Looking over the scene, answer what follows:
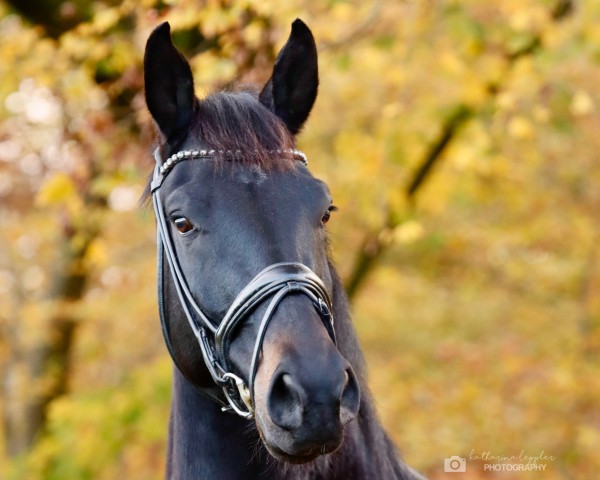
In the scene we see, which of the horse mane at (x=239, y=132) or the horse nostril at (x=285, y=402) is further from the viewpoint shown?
the horse mane at (x=239, y=132)

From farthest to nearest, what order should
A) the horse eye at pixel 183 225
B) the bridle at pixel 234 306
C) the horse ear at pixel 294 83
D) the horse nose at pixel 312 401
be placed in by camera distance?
1. the horse ear at pixel 294 83
2. the horse eye at pixel 183 225
3. the bridle at pixel 234 306
4. the horse nose at pixel 312 401

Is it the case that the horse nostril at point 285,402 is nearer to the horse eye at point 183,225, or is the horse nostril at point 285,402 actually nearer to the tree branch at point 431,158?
the horse eye at point 183,225

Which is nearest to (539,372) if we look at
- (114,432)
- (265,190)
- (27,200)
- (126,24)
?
(114,432)

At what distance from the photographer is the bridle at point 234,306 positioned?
264 centimetres

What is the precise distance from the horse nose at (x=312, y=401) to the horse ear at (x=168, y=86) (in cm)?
125

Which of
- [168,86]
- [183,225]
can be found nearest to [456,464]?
[183,225]

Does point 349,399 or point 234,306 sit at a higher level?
point 234,306

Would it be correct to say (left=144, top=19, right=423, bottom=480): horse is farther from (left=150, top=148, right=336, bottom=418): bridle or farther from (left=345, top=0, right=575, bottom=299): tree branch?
(left=345, top=0, right=575, bottom=299): tree branch

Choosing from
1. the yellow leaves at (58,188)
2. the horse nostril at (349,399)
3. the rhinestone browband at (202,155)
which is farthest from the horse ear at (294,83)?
the yellow leaves at (58,188)

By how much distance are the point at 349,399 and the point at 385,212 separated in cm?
653

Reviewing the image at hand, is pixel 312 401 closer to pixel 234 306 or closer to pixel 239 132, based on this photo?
pixel 234 306

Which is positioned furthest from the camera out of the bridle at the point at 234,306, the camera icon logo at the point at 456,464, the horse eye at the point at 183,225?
the camera icon logo at the point at 456,464

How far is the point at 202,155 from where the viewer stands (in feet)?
9.93

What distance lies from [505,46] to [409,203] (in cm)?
211
